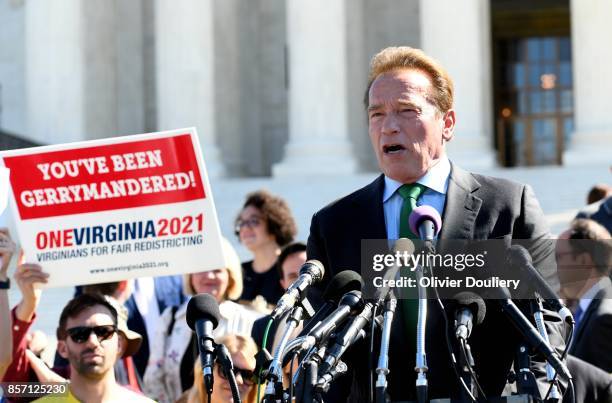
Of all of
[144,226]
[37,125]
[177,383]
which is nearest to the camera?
[144,226]

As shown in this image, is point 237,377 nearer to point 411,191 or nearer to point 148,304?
point 411,191

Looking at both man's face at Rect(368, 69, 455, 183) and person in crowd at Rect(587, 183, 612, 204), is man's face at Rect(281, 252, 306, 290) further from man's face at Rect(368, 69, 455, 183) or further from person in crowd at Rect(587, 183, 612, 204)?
person in crowd at Rect(587, 183, 612, 204)

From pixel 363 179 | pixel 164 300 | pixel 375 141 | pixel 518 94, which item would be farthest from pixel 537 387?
pixel 518 94

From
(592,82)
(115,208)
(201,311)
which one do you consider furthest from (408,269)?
(592,82)

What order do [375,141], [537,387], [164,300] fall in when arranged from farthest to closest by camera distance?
[164,300] → [375,141] → [537,387]

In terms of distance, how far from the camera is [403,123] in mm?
5520

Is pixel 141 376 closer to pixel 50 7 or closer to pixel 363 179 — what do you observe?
pixel 363 179

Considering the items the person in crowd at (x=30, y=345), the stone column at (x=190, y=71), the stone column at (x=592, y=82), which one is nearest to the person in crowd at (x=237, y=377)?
the person in crowd at (x=30, y=345)

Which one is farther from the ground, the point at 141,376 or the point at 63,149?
the point at 63,149

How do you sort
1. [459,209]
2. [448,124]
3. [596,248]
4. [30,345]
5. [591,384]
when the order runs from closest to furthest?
[459,209]
[448,124]
[591,384]
[596,248]
[30,345]

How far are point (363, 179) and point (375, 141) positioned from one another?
2673 centimetres

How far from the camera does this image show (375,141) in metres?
5.58

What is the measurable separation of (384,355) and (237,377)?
356 centimetres

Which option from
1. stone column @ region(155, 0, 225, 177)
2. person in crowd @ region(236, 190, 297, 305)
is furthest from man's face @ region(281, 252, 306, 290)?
stone column @ region(155, 0, 225, 177)
